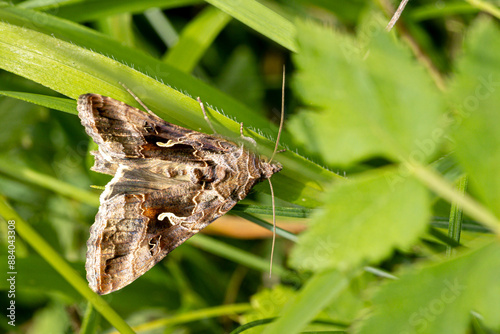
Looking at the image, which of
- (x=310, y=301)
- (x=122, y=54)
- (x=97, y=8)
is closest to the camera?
(x=310, y=301)

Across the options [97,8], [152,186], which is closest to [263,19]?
[152,186]

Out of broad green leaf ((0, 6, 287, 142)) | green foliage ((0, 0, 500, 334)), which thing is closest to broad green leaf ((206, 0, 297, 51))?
green foliage ((0, 0, 500, 334))

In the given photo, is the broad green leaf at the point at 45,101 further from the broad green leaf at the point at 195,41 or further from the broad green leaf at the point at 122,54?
the broad green leaf at the point at 195,41

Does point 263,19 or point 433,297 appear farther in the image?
point 263,19

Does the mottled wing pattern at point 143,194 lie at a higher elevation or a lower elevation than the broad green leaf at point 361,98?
lower

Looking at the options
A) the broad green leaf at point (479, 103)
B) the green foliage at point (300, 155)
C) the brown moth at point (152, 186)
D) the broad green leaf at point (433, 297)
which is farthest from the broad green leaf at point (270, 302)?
the broad green leaf at point (479, 103)

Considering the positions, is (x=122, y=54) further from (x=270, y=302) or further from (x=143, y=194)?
(x=270, y=302)

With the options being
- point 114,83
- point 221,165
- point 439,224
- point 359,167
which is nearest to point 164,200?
point 221,165
